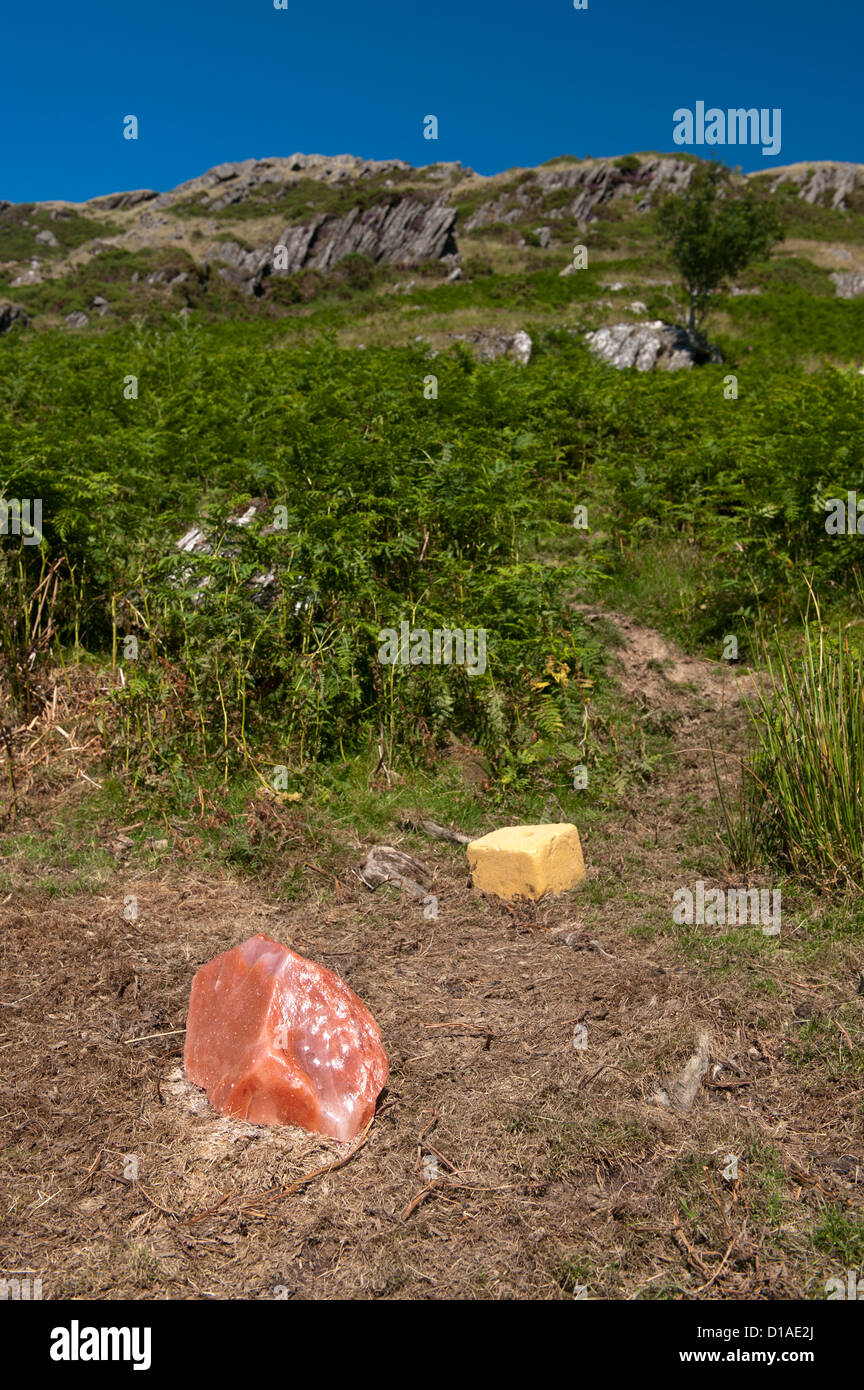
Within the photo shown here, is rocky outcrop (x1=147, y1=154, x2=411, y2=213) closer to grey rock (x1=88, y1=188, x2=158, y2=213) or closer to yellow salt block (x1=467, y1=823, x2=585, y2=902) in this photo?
grey rock (x1=88, y1=188, x2=158, y2=213)

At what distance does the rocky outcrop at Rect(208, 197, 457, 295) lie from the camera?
133 ft

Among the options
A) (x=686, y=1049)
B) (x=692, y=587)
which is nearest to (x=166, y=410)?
(x=692, y=587)

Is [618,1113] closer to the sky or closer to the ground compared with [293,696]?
closer to the ground

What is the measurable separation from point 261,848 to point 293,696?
1.04 m

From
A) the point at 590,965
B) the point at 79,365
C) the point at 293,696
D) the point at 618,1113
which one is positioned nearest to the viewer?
the point at 618,1113

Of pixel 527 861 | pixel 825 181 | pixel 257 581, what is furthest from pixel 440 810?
pixel 825 181

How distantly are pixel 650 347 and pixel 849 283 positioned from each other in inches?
752

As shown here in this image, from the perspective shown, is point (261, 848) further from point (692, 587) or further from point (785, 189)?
point (785, 189)

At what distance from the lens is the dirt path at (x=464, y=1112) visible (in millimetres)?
2617

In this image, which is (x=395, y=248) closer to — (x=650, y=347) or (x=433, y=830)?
(x=650, y=347)

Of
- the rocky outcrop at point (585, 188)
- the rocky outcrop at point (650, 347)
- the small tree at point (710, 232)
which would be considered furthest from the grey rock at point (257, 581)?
the rocky outcrop at point (585, 188)

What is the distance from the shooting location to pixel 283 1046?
322cm

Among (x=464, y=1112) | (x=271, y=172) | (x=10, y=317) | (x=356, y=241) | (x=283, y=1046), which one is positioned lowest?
(x=464, y=1112)

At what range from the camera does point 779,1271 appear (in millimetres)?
2572
